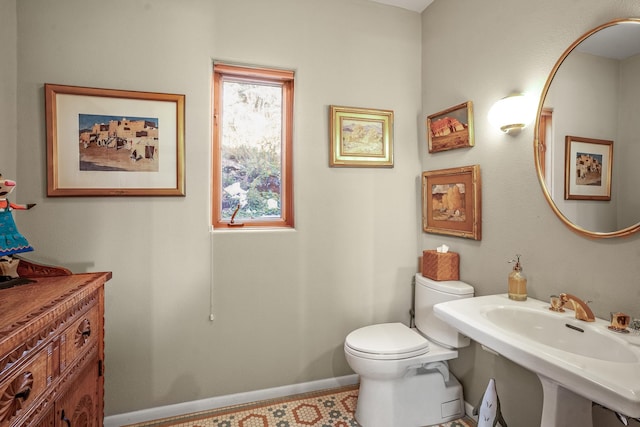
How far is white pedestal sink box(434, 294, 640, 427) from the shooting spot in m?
0.85

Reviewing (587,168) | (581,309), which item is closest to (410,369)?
(581,309)

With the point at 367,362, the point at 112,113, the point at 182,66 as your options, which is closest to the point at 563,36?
the point at 367,362

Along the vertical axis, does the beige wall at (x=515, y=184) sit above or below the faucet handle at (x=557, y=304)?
above

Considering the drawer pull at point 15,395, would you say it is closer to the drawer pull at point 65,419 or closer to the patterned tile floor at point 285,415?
the drawer pull at point 65,419

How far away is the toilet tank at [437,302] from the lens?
1835 millimetres

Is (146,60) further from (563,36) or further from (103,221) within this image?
(563,36)

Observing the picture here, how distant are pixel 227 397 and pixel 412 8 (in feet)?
9.82

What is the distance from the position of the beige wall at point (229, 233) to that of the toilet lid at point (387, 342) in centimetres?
35

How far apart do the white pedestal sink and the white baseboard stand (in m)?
1.14

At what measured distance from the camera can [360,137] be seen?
221cm

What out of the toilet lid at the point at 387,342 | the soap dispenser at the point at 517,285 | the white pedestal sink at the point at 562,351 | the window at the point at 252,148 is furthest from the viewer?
the window at the point at 252,148

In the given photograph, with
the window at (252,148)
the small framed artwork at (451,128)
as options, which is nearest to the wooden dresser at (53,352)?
the window at (252,148)

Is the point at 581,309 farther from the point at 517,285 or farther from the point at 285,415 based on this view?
the point at 285,415

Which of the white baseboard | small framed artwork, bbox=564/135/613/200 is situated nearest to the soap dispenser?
small framed artwork, bbox=564/135/613/200
